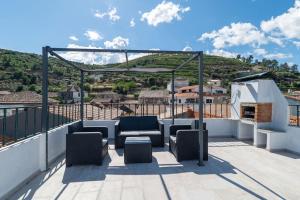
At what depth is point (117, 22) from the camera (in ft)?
46.1

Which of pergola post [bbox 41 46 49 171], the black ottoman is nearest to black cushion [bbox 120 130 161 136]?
the black ottoman

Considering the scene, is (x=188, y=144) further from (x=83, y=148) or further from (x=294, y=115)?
(x=294, y=115)

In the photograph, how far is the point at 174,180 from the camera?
4332 millimetres

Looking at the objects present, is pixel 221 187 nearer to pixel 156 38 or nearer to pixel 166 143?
pixel 166 143

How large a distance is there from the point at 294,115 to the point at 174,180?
15.2 ft

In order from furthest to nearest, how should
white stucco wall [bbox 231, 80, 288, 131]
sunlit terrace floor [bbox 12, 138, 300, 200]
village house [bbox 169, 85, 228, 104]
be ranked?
village house [bbox 169, 85, 228, 104], white stucco wall [bbox 231, 80, 288, 131], sunlit terrace floor [bbox 12, 138, 300, 200]

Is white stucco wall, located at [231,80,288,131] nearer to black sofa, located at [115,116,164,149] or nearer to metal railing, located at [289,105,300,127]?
metal railing, located at [289,105,300,127]

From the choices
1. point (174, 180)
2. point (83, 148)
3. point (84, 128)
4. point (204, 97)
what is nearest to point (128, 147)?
point (83, 148)

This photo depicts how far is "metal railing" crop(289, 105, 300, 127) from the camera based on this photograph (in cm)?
652

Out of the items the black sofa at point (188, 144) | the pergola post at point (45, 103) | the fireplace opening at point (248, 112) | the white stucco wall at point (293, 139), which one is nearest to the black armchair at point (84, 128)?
the pergola post at point (45, 103)

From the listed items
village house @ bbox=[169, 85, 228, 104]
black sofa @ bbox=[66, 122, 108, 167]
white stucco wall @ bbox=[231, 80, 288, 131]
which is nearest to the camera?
black sofa @ bbox=[66, 122, 108, 167]

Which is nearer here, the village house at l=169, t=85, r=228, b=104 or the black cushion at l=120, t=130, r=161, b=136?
the black cushion at l=120, t=130, r=161, b=136

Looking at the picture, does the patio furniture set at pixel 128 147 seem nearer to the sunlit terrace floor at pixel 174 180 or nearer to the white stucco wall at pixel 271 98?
the sunlit terrace floor at pixel 174 180

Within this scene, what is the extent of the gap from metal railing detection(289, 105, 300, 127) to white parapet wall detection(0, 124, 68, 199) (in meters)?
5.71
